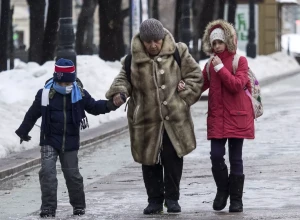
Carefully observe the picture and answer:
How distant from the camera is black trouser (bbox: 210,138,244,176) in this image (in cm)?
970

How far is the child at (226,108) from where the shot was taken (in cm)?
962

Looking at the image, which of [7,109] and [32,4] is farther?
[32,4]

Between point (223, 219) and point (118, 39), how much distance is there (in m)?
27.7

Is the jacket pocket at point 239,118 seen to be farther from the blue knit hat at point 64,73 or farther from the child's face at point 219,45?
the blue knit hat at point 64,73

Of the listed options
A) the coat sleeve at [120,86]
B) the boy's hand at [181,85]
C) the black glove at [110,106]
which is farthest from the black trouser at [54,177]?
the boy's hand at [181,85]

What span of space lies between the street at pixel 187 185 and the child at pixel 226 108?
0.23 metres

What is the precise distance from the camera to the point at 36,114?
984 centimetres

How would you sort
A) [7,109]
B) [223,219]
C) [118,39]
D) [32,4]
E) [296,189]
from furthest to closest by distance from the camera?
1. [118,39]
2. [32,4]
3. [7,109]
4. [296,189]
5. [223,219]

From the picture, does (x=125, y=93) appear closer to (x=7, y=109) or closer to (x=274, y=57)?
(x=7, y=109)

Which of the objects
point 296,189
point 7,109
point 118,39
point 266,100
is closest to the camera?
point 296,189

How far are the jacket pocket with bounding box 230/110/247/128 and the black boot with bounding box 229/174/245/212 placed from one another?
0.45m

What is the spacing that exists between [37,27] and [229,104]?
841 inches

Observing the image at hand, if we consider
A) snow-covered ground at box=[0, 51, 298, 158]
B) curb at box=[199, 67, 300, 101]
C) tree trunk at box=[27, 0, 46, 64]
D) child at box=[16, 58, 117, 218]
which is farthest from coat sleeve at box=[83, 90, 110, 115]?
curb at box=[199, 67, 300, 101]

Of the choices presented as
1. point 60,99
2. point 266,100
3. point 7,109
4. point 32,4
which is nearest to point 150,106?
point 60,99
